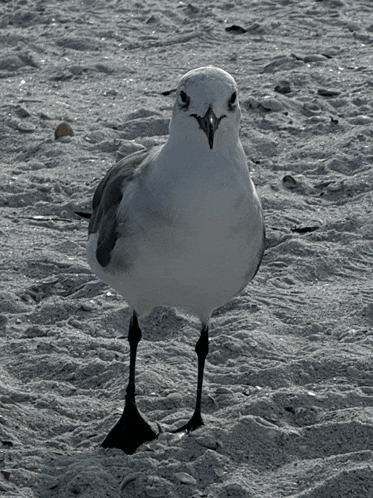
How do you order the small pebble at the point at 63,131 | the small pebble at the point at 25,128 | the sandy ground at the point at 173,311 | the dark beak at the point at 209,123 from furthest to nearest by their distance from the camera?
the small pebble at the point at 25,128 → the small pebble at the point at 63,131 → the sandy ground at the point at 173,311 → the dark beak at the point at 209,123

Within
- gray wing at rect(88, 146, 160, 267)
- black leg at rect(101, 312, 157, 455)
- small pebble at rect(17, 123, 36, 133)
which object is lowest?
small pebble at rect(17, 123, 36, 133)

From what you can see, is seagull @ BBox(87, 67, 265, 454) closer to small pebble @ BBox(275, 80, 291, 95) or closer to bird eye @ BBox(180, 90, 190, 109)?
bird eye @ BBox(180, 90, 190, 109)

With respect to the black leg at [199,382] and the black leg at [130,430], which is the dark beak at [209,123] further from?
the black leg at [130,430]

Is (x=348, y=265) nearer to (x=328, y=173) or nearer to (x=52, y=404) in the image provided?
(x=328, y=173)

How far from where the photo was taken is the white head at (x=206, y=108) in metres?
3.63

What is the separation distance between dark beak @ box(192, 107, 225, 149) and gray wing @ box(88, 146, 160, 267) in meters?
0.45

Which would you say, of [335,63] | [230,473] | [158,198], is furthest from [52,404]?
[335,63]

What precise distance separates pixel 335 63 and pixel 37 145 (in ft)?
9.33

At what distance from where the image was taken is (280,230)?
6.02 meters

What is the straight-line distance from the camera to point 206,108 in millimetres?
3631

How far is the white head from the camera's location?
11.9 ft

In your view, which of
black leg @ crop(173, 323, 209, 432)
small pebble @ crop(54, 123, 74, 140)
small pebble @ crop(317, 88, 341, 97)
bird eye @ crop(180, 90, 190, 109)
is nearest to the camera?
bird eye @ crop(180, 90, 190, 109)

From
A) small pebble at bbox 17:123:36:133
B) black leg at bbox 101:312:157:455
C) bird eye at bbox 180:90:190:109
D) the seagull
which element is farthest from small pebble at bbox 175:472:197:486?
small pebble at bbox 17:123:36:133

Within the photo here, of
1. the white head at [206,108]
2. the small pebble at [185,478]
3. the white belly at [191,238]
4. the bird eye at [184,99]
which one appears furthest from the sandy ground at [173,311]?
the bird eye at [184,99]
